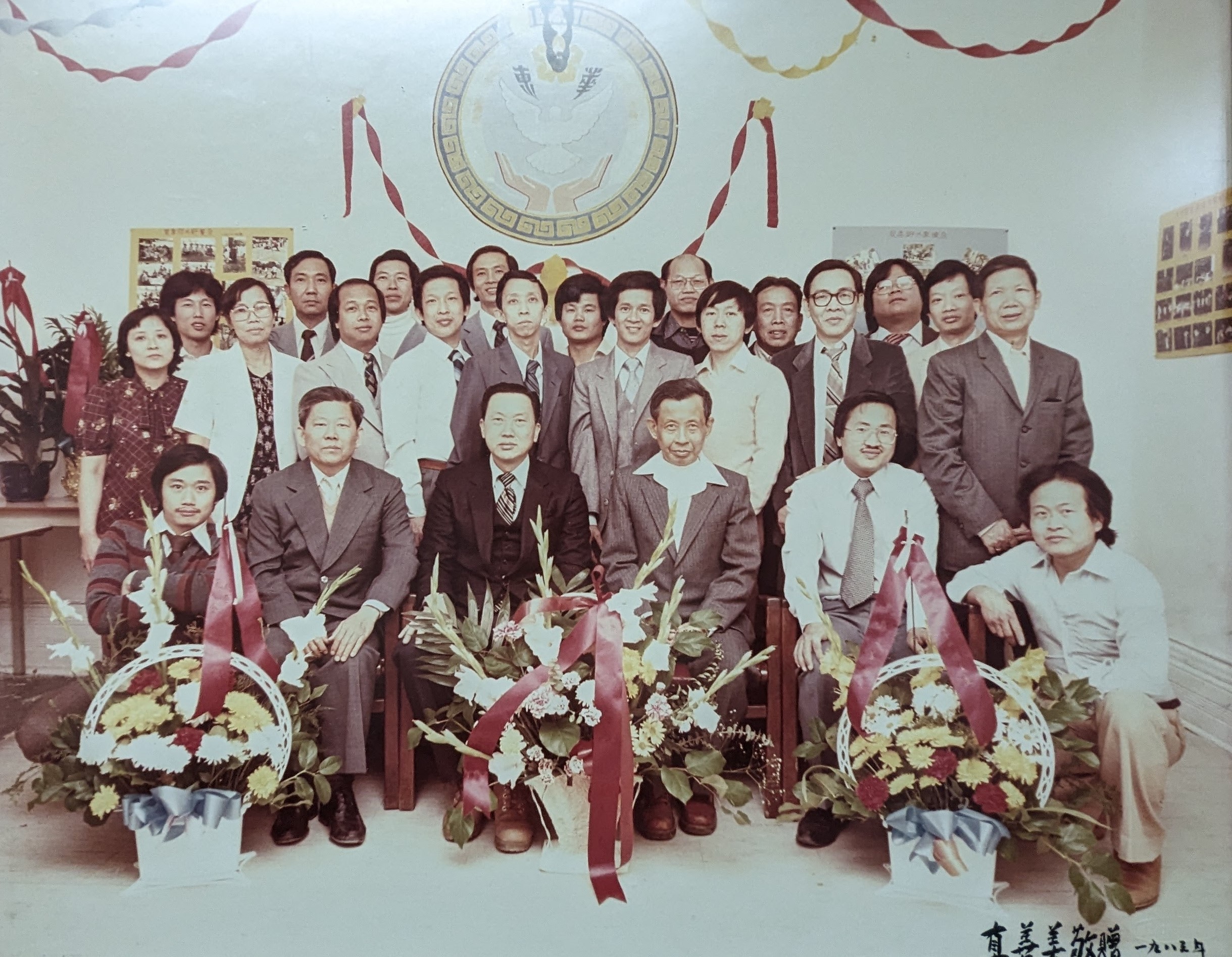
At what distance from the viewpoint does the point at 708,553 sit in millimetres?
2377

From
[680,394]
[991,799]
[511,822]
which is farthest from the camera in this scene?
[680,394]

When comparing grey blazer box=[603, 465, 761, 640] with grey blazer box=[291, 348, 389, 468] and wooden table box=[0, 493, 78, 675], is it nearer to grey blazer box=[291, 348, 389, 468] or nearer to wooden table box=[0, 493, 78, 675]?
grey blazer box=[291, 348, 389, 468]

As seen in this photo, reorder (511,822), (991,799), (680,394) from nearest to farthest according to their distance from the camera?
(991,799) → (511,822) → (680,394)

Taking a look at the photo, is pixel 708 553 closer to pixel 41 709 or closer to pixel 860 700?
pixel 860 700

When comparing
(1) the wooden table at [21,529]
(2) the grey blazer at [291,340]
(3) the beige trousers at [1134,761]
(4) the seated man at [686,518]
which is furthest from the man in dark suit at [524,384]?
(3) the beige trousers at [1134,761]

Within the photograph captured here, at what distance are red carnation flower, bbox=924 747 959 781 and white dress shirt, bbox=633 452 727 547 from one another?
2.64 feet

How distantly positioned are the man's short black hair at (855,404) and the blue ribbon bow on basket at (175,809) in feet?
5.75

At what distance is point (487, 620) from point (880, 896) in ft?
3.85

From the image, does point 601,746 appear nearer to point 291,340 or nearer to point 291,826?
point 291,826

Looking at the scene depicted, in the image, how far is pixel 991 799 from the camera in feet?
7.06

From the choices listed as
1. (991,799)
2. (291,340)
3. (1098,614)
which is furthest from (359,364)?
(1098,614)

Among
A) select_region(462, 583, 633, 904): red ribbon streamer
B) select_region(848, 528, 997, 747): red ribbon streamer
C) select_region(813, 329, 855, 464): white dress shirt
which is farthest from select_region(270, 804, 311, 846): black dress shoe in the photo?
select_region(813, 329, 855, 464): white dress shirt

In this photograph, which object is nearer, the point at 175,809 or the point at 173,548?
the point at 175,809

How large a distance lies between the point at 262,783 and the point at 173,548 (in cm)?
65
